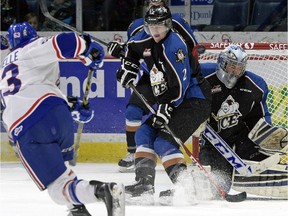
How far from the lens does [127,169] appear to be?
6711 millimetres

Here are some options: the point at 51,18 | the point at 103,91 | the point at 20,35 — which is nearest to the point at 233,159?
the point at 20,35

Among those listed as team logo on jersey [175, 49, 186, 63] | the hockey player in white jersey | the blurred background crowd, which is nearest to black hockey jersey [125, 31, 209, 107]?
team logo on jersey [175, 49, 186, 63]

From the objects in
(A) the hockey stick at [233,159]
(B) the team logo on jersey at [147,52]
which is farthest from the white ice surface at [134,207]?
(B) the team logo on jersey at [147,52]

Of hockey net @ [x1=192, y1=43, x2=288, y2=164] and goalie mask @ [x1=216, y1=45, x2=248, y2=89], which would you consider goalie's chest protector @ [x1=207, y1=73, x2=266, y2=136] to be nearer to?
goalie mask @ [x1=216, y1=45, x2=248, y2=89]

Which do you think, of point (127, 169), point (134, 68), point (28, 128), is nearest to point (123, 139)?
point (127, 169)

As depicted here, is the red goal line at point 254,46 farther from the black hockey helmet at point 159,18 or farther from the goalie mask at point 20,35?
the goalie mask at point 20,35

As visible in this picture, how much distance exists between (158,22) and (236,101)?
2.18 ft

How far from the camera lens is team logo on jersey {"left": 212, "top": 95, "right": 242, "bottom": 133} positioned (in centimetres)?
545

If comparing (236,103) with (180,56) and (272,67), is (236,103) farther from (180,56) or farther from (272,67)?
(272,67)

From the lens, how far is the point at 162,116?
510cm

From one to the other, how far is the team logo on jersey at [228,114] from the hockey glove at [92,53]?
1.13 meters

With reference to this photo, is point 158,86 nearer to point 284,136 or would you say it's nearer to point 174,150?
point 174,150

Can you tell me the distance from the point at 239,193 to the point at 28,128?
168 centimetres

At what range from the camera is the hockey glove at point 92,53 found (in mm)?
4367
